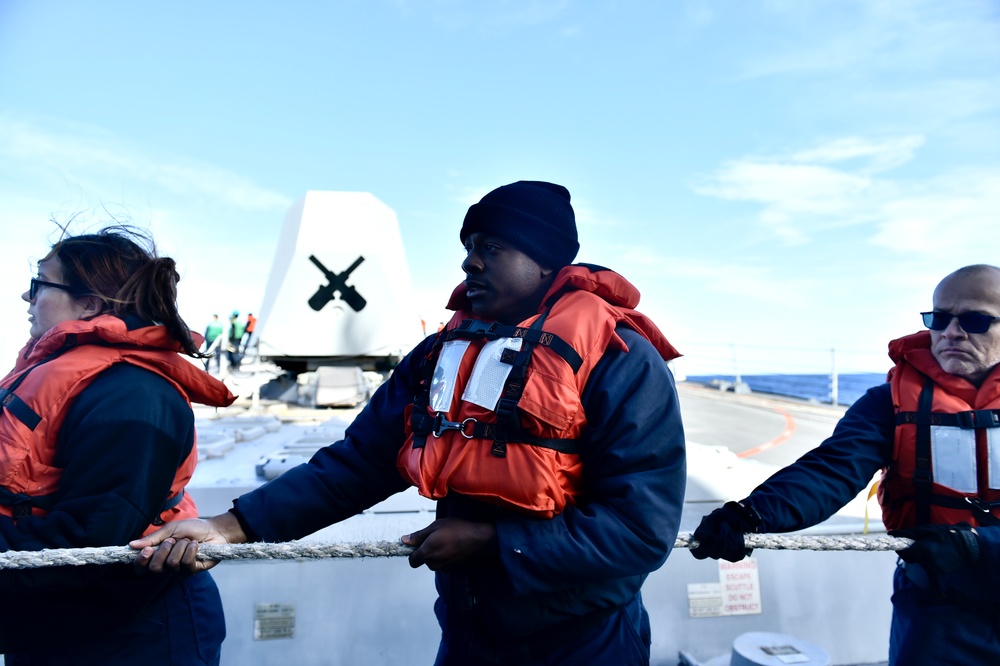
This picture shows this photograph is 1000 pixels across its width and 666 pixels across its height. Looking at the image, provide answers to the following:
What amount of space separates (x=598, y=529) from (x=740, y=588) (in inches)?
92.5

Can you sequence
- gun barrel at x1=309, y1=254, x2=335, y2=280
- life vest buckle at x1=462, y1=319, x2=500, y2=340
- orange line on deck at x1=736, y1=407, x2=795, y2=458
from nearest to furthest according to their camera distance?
life vest buckle at x1=462, y1=319, x2=500, y2=340 < gun barrel at x1=309, y1=254, x2=335, y2=280 < orange line on deck at x1=736, y1=407, x2=795, y2=458

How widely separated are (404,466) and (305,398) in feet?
19.1

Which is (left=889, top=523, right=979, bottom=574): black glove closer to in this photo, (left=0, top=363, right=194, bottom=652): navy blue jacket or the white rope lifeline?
the white rope lifeline

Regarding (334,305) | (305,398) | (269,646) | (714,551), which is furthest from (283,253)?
(714,551)

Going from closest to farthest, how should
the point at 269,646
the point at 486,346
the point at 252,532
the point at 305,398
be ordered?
the point at 486,346, the point at 252,532, the point at 269,646, the point at 305,398

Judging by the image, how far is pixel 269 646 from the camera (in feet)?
10.1

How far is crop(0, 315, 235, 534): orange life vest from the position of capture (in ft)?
5.82

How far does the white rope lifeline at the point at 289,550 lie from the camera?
1615 mm

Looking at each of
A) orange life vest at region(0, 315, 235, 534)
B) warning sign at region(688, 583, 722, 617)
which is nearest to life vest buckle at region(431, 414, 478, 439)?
orange life vest at region(0, 315, 235, 534)

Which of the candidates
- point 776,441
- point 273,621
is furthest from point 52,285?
point 776,441

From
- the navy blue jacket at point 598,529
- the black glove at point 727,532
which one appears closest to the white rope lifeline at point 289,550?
the black glove at point 727,532

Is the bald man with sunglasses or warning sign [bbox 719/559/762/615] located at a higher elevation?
the bald man with sunglasses

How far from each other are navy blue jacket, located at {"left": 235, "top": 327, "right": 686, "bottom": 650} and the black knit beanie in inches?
12.1

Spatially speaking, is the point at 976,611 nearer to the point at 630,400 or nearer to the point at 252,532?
the point at 630,400
